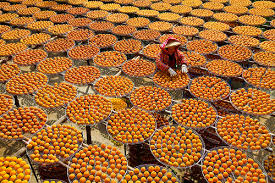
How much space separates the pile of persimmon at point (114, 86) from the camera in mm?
4832

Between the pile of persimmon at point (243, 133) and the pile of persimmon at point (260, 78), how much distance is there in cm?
130

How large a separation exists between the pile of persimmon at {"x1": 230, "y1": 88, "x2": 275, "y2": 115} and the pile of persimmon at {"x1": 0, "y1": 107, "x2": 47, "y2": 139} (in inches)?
161

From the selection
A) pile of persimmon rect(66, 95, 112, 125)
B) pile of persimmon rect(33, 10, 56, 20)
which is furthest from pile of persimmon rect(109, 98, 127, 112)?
pile of persimmon rect(33, 10, 56, 20)

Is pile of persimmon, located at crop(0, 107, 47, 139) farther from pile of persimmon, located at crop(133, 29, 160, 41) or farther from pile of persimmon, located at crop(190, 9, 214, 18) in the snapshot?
pile of persimmon, located at crop(190, 9, 214, 18)

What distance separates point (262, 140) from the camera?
3732 millimetres

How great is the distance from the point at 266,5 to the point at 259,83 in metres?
6.90

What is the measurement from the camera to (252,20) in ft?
27.1

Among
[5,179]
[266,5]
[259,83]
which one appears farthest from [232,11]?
[5,179]

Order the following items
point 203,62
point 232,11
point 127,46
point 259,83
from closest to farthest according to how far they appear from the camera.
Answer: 1. point 259,83
2. point 203,62
3. point 127,46
4. point 232,11

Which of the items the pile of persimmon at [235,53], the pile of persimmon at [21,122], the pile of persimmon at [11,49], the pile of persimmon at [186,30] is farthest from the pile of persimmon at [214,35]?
the pile of persimmon at [11,49]

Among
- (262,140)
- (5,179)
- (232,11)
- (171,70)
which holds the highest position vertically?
(232,11)

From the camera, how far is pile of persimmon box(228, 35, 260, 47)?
6689 millimetres

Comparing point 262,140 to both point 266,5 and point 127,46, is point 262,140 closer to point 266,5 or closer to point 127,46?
point 127,46

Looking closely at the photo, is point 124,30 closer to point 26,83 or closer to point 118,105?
point 118,105
